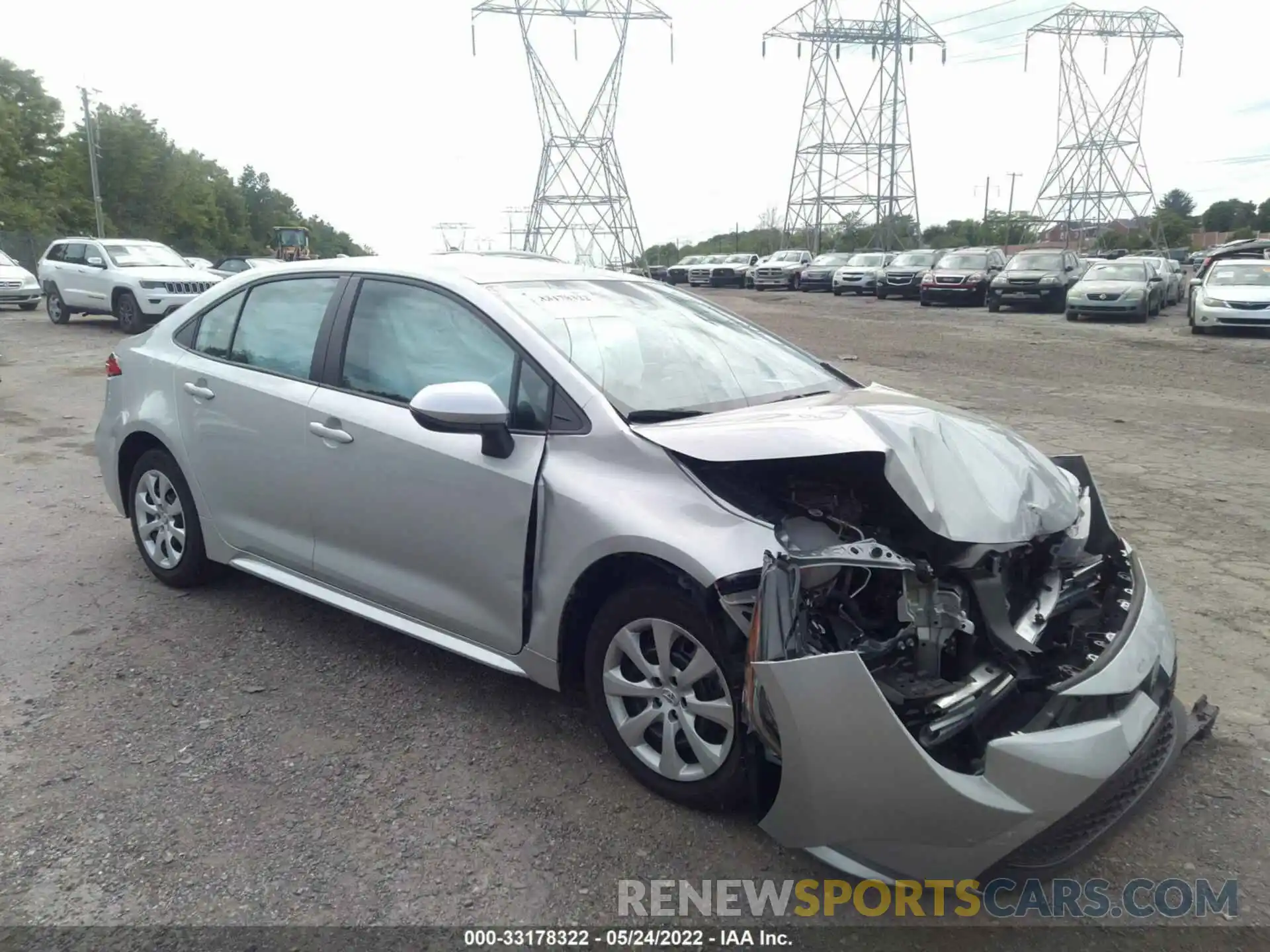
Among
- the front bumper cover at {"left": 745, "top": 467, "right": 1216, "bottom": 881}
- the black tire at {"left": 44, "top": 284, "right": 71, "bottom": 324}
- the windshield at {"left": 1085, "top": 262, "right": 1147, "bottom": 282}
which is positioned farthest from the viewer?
the windshield at {"left": 1085, "top": 262, "right": 1147, "bottom": 282}

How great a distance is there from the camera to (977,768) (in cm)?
247

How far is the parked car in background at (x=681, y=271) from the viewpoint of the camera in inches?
1757

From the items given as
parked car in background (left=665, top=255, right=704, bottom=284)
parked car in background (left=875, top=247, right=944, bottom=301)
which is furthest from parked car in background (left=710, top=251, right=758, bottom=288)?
parked car in background (left=875, top=247, right=944, bottom=301)

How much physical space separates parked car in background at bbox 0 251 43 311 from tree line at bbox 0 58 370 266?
22.9 meters

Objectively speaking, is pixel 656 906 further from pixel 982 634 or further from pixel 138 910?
pixel 138 910

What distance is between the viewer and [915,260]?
32.0m

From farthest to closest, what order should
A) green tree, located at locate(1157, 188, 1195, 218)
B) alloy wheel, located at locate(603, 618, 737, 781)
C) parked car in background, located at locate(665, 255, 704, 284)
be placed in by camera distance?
1. green tree, located at locate(1157, 188, 1195, 218)
2. parked car in background, located at locate(665, 255, 704, 284)
3. alloy wheel, located at locate(603, 618, 737, 781)

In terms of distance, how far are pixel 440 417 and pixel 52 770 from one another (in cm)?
175

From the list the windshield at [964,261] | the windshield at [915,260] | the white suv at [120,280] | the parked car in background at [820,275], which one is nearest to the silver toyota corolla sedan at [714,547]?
the white suv at [120,280]

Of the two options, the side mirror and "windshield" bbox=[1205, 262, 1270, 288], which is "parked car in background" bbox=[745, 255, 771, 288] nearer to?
"windshield" bbox=[1205, 262, 1270, 288]

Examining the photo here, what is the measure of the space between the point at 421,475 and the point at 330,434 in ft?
1.79

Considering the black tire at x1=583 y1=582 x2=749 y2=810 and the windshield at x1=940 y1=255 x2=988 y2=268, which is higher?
the windshield at x1=940 y1=255 x2=988 y2=268

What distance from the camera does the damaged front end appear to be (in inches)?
95.7

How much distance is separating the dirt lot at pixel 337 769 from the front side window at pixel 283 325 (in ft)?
3.88
